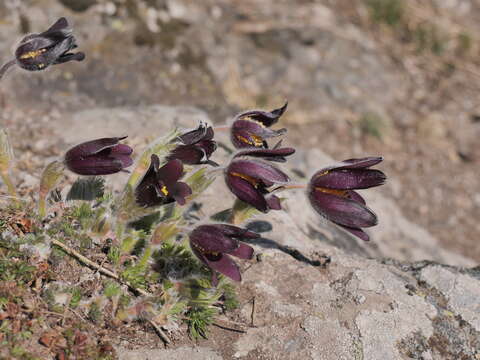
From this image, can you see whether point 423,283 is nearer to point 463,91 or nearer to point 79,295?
point 79,295

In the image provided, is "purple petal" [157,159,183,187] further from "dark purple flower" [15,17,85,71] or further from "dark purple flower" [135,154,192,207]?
"dark purple flower" [15,17,85,71]

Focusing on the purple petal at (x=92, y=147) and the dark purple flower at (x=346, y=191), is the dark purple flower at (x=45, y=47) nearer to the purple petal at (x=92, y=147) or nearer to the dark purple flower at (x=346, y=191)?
the purple petal at (x=92, y=147)

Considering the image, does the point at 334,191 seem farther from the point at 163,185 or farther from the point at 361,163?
the point at 163,185

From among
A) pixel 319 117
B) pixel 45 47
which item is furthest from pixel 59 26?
pixel 319 117

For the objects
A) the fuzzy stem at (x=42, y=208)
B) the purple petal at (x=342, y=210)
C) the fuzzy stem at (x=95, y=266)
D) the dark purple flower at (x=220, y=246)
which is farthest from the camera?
the fuzzy stem at (x=42, y=208)

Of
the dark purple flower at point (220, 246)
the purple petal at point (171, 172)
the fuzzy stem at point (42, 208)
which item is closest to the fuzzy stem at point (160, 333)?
the dark purple flower at point (220, 246)

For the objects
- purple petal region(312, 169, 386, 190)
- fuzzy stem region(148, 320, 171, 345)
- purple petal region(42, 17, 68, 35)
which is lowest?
fuzzy stem region(148, 320, 171, 345)

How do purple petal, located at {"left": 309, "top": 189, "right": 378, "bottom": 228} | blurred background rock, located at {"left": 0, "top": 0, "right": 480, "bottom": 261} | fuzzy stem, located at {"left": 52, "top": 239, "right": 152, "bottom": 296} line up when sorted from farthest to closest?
blurred background rock, located at {"left": 0, "top": 0, "right": 480, "bottom": 261}
fuzzy stem, located at {"left": 52, "top": 239, "right": 152, "bottom": 296}
purple petal, located at {"left": 309, "top": 189, "right": 378, "bottom": 228}

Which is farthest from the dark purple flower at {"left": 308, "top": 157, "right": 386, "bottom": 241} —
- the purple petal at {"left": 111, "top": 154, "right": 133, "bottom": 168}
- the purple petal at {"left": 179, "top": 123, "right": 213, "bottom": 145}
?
the purple petal at {"left": 111, "top": 154, "right": 133, "bottom": 168}
